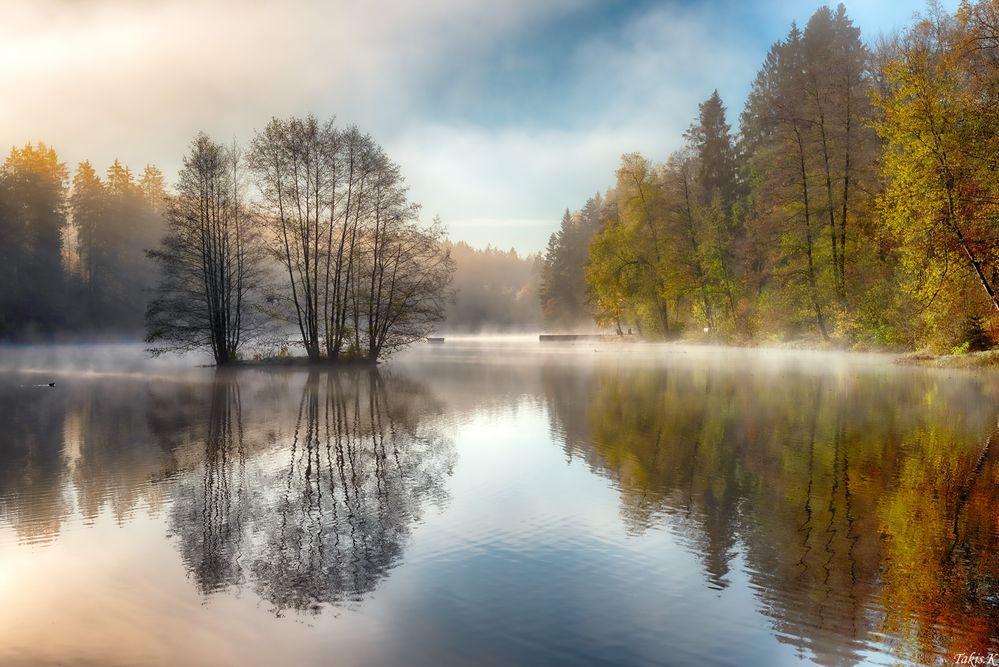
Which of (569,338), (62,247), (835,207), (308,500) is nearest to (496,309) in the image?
(569,338)

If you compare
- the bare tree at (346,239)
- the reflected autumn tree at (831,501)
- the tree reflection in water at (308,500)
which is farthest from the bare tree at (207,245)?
the reflected autumn tree at (831,501)

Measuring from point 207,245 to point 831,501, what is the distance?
3468 centimetres

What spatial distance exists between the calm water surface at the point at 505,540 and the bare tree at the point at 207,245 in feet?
67.6

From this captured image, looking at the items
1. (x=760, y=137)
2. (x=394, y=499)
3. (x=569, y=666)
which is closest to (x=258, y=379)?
(x=394, y=499)

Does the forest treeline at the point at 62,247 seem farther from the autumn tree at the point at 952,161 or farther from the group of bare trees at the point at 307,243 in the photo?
the autumn tree at the point at 952,161

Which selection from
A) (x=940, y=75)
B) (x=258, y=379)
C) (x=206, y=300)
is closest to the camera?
(x=940, y=75)

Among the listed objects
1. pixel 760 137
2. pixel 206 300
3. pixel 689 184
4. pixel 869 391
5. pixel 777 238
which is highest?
pixel 760 137

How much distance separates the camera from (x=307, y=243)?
35.5m

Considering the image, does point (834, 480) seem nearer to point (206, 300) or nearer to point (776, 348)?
point (206, 300)

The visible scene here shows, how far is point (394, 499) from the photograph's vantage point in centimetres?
901

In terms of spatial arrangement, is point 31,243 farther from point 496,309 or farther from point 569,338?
point 496,309

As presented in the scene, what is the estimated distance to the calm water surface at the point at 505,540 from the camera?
16.1ft

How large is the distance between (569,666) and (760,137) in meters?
71.7

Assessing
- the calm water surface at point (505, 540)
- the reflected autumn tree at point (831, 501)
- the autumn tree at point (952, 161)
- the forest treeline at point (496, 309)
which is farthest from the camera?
the forest treeline at point (496, 309)
